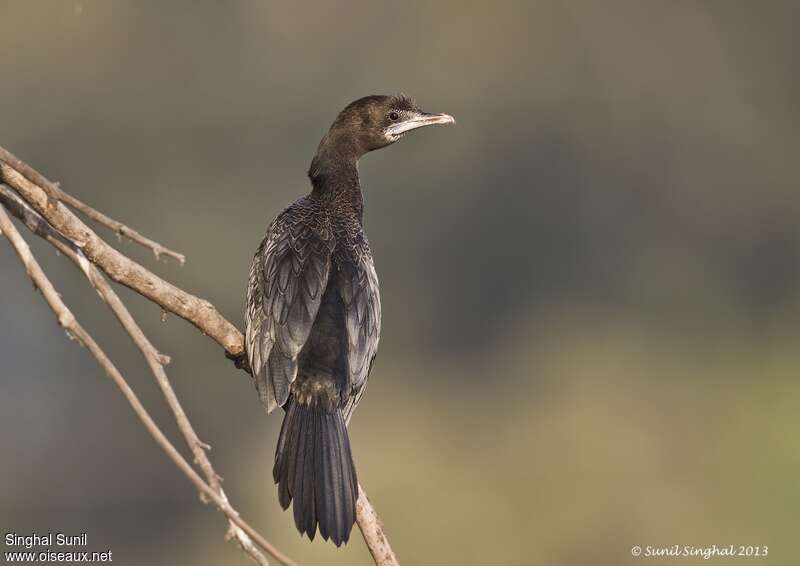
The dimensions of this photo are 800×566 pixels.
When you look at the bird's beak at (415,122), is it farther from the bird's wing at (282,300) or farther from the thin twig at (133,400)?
the thin twig at (133,400)

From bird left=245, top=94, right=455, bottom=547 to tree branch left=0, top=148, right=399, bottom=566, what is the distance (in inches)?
5.6

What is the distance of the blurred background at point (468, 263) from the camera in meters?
17.1

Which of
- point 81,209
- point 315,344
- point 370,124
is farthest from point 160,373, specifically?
point 370,124

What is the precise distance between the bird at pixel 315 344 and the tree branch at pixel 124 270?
143mm

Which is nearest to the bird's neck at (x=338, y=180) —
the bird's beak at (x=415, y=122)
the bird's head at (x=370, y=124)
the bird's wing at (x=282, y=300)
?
the bird's head at (x=370, y=124)

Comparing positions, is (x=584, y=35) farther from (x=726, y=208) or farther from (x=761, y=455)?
(x=761, y=455)

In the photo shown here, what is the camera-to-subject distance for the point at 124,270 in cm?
411

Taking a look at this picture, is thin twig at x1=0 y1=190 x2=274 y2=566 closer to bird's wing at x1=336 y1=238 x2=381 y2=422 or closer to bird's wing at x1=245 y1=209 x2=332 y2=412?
bird's wing at x1=245 y1=209 x2=332 y2=412

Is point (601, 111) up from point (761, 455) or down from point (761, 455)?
up

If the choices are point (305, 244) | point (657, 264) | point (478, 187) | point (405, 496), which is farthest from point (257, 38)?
point (305, 244)

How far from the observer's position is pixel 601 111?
82.3 ft

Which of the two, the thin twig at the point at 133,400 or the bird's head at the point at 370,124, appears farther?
the bird's head at the point at 370,124

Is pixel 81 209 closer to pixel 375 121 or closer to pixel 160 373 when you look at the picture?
pixel 160 373

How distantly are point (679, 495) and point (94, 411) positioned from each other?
760 cm
